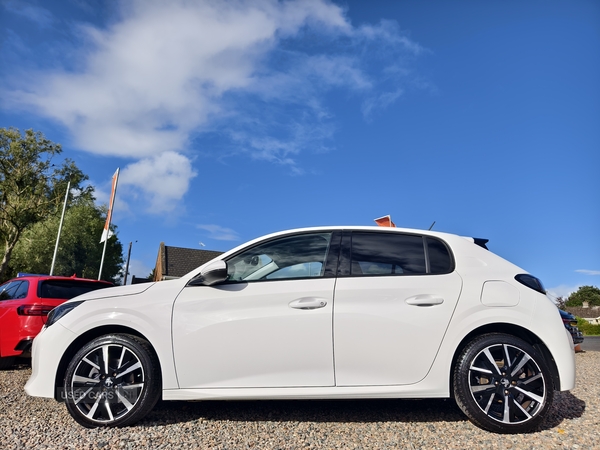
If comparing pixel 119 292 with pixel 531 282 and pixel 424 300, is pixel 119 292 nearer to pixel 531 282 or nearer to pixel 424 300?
pixel 424 300

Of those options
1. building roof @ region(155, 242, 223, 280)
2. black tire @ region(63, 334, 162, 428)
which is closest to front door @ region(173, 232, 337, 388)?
black tire @ region(63, 334, 162, 428)

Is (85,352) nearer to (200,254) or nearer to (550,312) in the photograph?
(550,312)

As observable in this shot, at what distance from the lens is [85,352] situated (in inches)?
155

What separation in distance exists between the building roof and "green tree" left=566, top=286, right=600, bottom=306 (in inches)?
2887

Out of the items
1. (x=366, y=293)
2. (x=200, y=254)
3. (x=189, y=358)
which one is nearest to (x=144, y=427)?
(x=189, y=358)

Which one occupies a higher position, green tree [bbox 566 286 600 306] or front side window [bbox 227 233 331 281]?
green tree [bbox 566 286 600 306]

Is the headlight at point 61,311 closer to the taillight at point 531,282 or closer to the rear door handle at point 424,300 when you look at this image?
the rear door handle at point 424,300

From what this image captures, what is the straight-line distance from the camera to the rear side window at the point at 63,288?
23.4 feet

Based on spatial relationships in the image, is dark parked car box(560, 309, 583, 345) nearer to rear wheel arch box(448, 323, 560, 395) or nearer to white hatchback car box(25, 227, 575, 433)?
rear wheel arch box(448, 323, 560, 395)

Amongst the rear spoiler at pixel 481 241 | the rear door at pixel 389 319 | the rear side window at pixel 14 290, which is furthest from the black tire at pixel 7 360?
the rear spoiler at pixel 481 241

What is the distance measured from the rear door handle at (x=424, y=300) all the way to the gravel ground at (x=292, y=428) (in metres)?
1.03

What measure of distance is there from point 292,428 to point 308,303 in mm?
1032

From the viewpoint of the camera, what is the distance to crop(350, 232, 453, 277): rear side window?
414 centimetres

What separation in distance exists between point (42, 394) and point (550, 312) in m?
4.35
